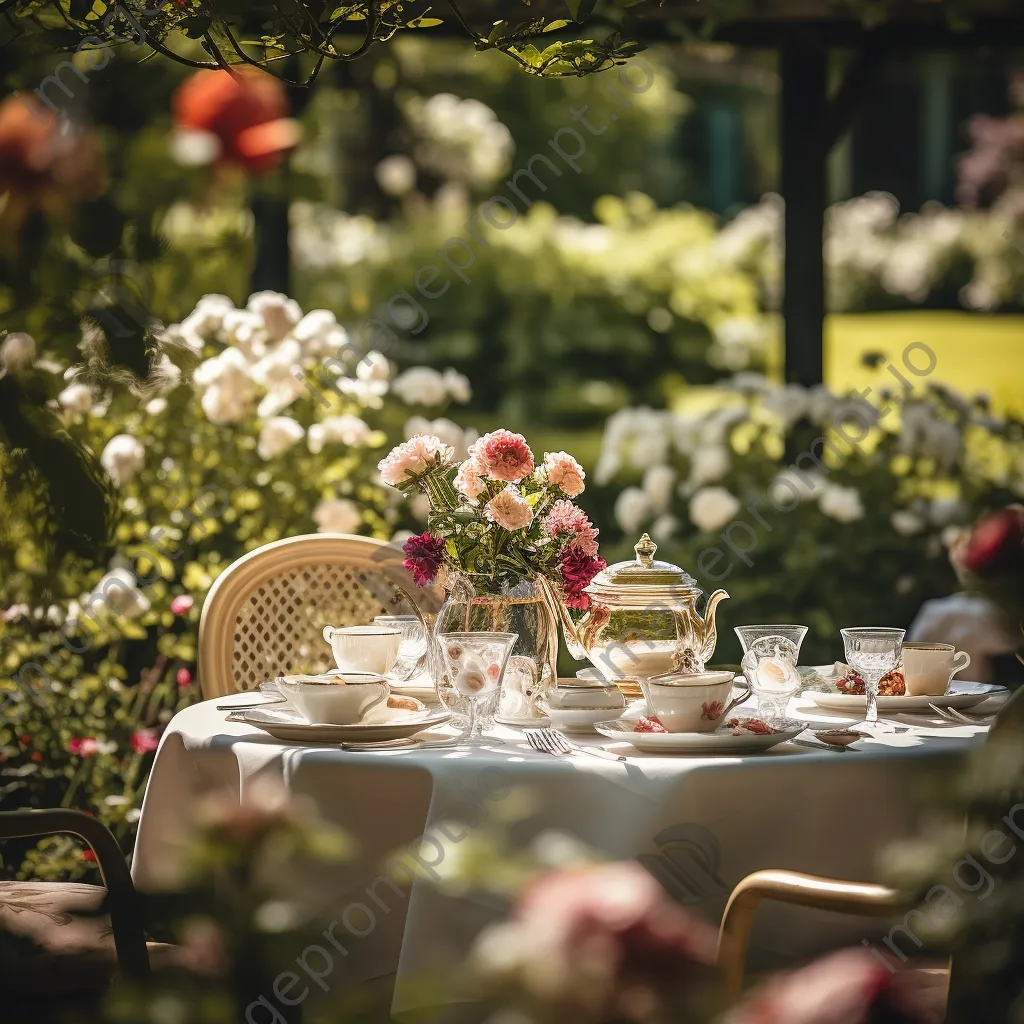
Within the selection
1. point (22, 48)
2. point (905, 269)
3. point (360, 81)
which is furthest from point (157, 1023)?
point (905, 269)

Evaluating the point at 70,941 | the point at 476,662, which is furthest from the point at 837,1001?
the point at 70,941

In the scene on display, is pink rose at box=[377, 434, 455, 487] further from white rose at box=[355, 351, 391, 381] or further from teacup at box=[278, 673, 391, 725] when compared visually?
white rose at box=[355, 351, 391, 381]

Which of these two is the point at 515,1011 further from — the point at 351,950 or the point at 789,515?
the point at 789,515

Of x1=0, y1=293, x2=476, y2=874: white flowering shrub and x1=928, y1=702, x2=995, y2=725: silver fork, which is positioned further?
x1=0, y1=293, x2=476, y2=874: white flowering shrub

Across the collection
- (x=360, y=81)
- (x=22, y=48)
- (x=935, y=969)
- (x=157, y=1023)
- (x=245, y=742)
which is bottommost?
(x=935, y=969)

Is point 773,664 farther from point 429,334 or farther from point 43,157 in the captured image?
point 429,334

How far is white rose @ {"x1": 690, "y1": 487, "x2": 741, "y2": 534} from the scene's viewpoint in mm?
4508

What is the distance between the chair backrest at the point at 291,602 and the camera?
2.71 m

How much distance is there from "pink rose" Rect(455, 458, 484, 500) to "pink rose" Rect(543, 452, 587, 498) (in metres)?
0.12

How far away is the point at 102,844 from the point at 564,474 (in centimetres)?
86

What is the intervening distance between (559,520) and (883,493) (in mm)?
2750

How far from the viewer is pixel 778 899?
161cm

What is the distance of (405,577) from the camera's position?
2928 millimetres

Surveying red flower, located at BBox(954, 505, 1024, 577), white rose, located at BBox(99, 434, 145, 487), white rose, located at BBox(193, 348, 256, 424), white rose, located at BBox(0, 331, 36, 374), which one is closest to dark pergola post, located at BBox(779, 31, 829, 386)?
white rose, located at BBox(193, 348, 256, 424)
